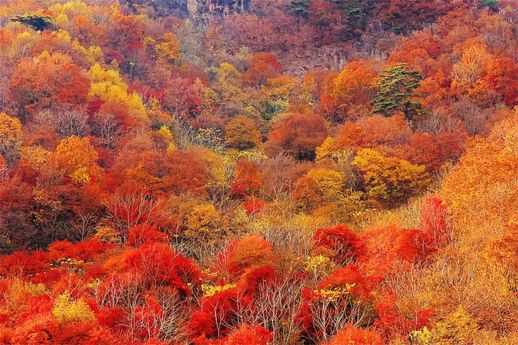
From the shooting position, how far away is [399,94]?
58969 millimetres

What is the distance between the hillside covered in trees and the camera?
2348 centimetres

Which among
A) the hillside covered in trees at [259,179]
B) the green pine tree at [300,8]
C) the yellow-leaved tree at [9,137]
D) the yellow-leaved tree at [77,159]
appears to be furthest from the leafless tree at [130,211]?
the green pine tree at [300,8]

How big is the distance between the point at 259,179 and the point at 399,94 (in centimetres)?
1909

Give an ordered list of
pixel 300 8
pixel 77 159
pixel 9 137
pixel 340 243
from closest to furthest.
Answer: pixel 340 243 < pixel 77 159 < pixel 9 137 < pixel 300 8

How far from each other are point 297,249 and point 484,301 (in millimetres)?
11889

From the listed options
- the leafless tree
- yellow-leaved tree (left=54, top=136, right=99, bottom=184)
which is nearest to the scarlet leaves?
the leafless tree

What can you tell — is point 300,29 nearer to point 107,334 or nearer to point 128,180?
point 128,180

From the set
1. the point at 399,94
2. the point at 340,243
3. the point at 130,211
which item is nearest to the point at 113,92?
the point at 130,211

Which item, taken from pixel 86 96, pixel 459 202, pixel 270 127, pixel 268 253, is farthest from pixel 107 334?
pixel 270 127

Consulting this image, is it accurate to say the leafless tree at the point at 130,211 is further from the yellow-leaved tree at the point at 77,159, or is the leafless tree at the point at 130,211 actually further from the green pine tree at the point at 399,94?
the green pine tree at the point at 399,94

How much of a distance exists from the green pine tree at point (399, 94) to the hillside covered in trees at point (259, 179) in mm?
207

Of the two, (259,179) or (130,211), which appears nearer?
(130,211)

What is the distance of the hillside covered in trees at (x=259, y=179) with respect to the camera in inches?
925

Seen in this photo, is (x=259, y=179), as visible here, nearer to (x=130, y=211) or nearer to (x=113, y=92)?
(x=130, y=211)
